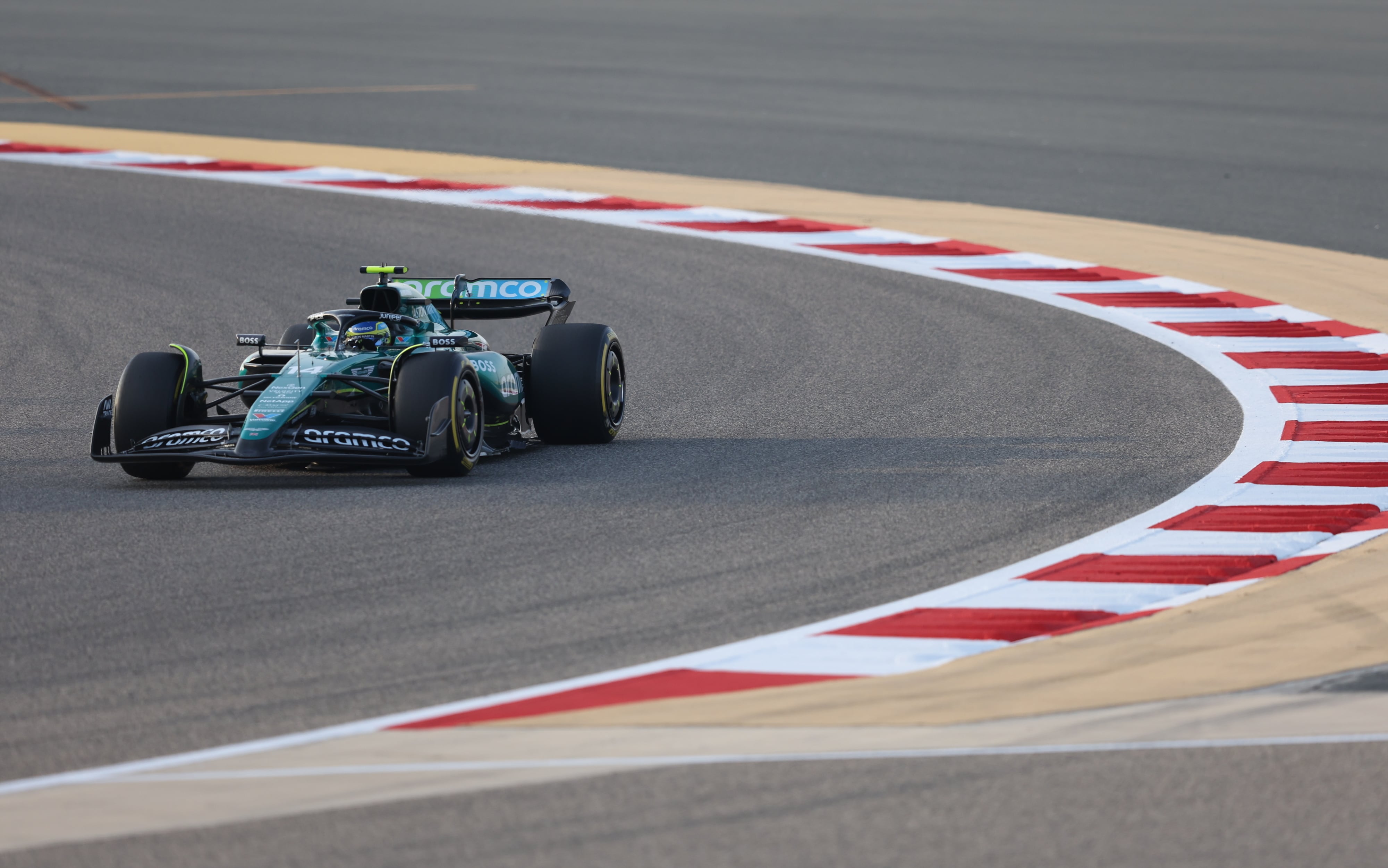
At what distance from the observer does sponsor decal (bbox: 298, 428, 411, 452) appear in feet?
29.4

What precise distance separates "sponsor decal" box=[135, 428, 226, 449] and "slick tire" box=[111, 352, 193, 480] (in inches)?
4.0

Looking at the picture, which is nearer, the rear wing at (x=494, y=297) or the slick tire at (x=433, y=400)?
the slick tire at (x=433, y=400)

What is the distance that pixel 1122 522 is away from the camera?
846 centimetres

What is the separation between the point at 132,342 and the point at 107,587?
6.34 metres

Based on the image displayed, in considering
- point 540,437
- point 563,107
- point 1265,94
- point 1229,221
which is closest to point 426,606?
point 540,437

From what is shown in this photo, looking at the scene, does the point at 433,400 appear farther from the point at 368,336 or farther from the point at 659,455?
the point at 659,455

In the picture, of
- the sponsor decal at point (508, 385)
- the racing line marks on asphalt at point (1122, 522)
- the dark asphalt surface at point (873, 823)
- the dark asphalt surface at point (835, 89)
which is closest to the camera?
the dark asphalt surface at point (873, 823)

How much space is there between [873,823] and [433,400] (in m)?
4.57

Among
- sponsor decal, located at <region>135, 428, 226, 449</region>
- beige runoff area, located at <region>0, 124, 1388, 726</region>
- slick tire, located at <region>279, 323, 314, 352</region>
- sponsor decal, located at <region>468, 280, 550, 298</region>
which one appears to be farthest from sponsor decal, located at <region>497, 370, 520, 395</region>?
beige runoff area, located at <region>0, 124, 1388, 726</region>

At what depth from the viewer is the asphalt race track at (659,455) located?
5.05m

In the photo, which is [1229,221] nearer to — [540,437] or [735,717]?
[540,437]

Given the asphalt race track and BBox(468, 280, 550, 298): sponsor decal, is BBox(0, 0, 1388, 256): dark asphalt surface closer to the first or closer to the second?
the asphalt race track

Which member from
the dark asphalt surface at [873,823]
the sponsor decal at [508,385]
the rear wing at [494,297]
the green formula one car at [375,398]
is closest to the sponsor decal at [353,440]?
the green formula one car at [375,398]

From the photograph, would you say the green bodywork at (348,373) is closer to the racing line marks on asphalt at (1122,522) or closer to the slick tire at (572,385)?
the slick tire at (572,385)
